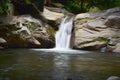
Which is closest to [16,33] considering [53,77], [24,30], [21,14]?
[24,30]

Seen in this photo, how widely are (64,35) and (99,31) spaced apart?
2785mm

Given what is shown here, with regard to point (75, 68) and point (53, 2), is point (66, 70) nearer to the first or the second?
point (75, 68)

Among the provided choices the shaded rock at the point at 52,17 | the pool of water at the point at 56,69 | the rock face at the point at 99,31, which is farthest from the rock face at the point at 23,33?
the pool of water at the point at 56,69

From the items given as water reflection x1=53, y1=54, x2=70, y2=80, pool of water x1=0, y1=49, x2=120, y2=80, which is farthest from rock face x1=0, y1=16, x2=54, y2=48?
water reflection x1=53, y1=54, x2=70, y2=80

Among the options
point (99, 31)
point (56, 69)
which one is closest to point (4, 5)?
point (99, 31)

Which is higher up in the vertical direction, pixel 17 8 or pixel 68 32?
pixel 17 8

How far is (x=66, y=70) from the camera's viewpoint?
47.1 feet

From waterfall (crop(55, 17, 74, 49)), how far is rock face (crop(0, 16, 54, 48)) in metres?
0.61

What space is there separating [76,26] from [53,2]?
10206mm

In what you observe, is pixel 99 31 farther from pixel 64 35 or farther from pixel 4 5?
pixel 4 5

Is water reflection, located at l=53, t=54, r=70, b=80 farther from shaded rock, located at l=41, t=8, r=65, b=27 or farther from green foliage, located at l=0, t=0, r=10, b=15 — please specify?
shaded rock, located at l=41, t=8, r=65, b=27

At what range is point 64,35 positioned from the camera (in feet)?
85.6

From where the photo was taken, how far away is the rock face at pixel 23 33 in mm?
24047

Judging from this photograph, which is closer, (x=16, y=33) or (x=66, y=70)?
(x=66, y=70)
